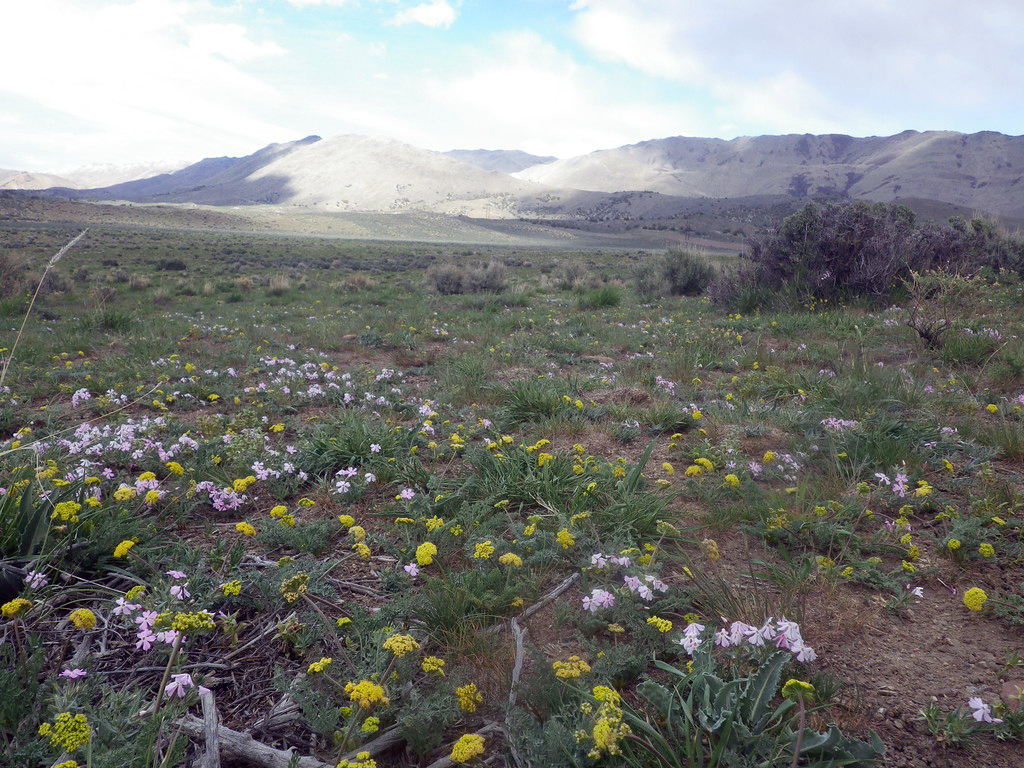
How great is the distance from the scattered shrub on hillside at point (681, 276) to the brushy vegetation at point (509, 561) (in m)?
7.46

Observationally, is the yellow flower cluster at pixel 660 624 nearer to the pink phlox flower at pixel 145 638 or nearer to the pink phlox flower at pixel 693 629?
the pink phlox flower at pixel 693 629

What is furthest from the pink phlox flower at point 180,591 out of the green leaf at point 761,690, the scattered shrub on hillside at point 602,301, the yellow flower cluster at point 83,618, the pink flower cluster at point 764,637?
the scattered shrub on hillside at point 602,301

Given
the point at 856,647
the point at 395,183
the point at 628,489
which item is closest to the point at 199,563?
the point at 628,489

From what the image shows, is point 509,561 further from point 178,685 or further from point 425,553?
point 178,685

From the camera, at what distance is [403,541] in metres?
2.65

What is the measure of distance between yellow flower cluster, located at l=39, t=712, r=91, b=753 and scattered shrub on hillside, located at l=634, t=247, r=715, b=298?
1286cm

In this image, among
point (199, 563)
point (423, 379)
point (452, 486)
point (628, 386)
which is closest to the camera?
point (199, 563)

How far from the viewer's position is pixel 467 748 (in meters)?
1.40

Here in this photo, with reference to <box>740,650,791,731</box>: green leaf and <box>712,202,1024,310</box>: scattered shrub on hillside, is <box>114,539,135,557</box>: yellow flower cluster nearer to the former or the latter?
<box>740,650,791,731</box>: green leaf

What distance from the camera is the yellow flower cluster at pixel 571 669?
1609mm

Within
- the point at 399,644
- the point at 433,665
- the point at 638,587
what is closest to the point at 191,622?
the point at 399,644

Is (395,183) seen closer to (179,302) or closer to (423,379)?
(179,302)

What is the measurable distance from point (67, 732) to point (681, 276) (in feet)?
43.9

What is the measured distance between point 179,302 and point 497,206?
100 m
